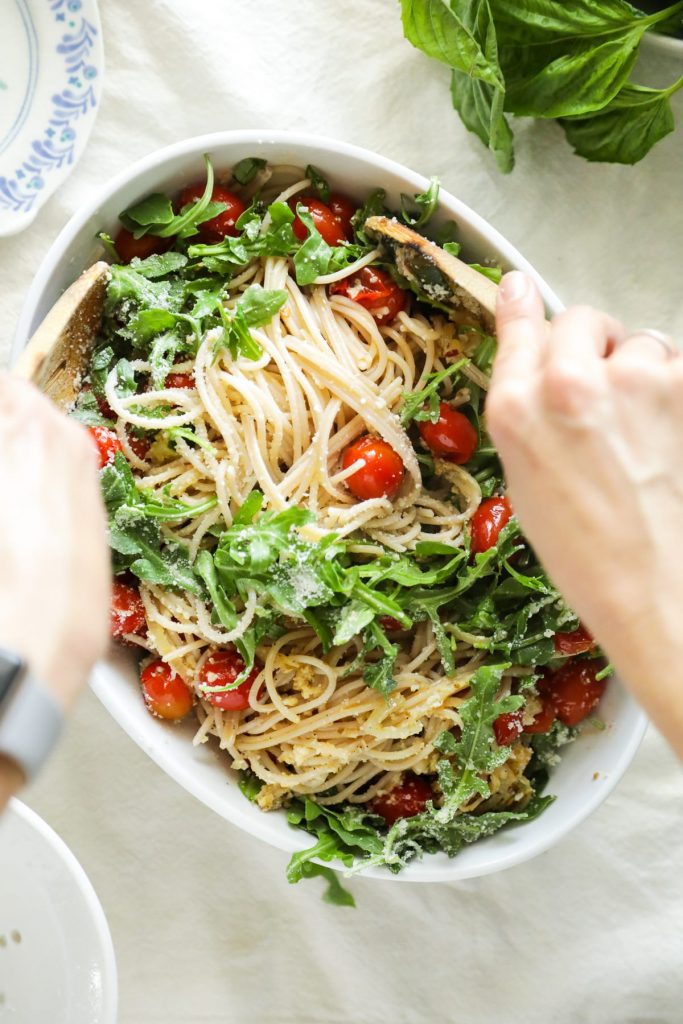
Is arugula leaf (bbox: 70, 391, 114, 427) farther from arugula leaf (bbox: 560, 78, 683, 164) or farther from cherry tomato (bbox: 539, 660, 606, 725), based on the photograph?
arugula leaf (bbox: 560, 78, 683, 164)

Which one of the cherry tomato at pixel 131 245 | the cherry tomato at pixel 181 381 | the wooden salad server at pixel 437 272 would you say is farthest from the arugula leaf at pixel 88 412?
the wooden salad server at pixel 437 272

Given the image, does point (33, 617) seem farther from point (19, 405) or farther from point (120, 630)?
point (120, 630)

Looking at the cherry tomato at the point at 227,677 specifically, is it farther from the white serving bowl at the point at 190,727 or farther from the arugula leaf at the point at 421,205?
the arugula leaf at the point at 421,205

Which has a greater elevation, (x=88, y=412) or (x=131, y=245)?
(x=131, y=245)

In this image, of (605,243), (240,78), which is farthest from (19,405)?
(605,243)

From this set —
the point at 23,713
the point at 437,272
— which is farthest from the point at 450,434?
the point at 23,713

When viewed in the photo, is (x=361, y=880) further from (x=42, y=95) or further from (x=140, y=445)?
(x=42, y=95)
